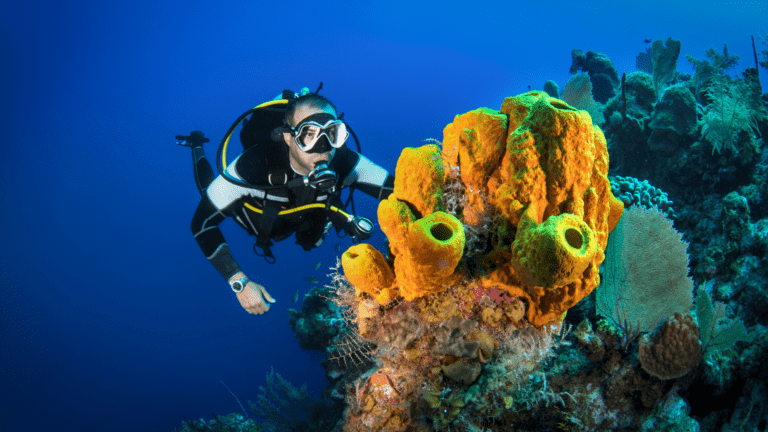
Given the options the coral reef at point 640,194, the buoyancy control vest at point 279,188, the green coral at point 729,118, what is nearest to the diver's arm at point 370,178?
the buoyancy control vest at point 279,188

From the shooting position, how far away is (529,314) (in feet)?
6.71

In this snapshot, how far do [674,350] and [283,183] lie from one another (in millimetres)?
4109

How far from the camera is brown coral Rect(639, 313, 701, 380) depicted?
214 centimetres

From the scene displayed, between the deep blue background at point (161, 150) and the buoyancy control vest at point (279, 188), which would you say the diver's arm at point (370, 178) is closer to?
the buoyancy control vest at point (279, 188)

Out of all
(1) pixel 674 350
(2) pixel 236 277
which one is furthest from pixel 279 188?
(1) pixel 674 350

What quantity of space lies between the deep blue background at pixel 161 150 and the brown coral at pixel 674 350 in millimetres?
25639

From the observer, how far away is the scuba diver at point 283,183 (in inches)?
151

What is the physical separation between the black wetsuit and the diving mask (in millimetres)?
377

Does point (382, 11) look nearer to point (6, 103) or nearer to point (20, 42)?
point (20, 42)

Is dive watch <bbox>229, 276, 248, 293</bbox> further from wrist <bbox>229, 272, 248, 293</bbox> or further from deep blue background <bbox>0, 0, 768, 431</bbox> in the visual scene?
deep blue background <bbox>0, 0, 768, 431</bbox>

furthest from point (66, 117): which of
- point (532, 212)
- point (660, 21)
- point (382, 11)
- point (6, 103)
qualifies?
point (660, 21)

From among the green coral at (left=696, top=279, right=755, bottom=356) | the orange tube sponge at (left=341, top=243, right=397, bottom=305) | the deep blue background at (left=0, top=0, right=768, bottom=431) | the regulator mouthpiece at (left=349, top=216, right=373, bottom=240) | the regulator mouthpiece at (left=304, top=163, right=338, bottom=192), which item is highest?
the deep blue background at (left=0, top=0, right=768, bottom=431)

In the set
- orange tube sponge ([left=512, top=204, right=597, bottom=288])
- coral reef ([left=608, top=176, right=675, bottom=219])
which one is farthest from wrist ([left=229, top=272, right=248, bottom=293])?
coral reef ([left=608, top=176, right=675, bottom=219])

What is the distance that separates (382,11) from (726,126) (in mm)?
87937
